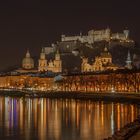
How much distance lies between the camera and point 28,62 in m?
194

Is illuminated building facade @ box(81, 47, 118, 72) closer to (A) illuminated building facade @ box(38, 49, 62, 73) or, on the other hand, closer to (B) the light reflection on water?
(A) illuminated building facade @ box(38, 49, 62, 73)

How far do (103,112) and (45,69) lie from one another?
423 feet

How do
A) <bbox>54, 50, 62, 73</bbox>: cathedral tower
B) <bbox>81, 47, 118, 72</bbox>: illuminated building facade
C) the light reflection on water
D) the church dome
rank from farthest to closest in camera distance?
the church dome < <bbox>54, 50, 62, 73</bbox>: cathedral tower < <bbox>81, 47, 118, 72</bbox>: illuminated building facade < the light reflection on water

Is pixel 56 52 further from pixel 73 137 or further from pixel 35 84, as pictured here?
pixel 73 137

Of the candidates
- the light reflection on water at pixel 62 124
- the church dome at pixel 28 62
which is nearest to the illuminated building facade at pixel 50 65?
the church dome at pixel 28 62

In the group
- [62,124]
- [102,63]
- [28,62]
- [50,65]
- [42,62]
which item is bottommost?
[62,124]

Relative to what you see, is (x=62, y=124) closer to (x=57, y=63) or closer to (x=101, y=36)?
(x=101, y=36)

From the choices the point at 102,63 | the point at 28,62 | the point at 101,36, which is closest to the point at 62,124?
the point at 102,63

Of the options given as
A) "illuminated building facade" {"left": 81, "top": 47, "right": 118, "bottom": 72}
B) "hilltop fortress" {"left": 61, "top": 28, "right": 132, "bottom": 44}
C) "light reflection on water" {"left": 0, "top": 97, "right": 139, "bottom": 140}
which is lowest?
"light reflection on water" {"left": 0, "top": 97, "right": 139, "bottom": 140}

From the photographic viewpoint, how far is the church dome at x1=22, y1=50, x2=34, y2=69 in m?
191

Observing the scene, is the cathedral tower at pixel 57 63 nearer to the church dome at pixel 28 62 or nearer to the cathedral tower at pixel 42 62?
the cathedral tower at pixel 42 62

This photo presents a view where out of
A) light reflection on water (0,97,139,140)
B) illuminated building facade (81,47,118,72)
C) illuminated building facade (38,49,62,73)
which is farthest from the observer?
illuminated building facade (38,49,62,73)

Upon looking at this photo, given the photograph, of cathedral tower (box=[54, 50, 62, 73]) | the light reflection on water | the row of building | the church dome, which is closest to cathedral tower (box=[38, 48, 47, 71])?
the row of building

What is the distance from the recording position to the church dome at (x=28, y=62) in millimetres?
191375
